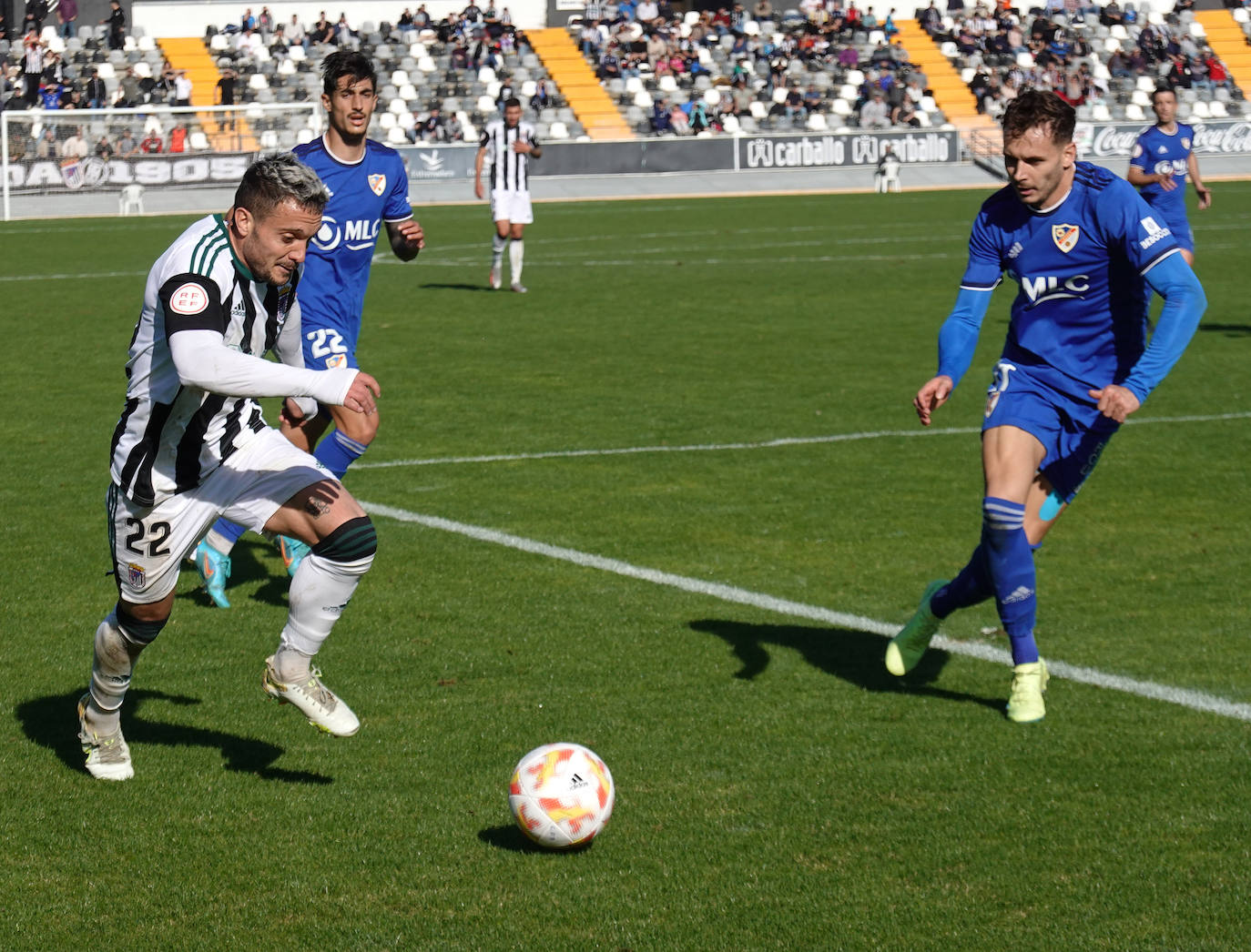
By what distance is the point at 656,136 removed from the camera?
42469mm

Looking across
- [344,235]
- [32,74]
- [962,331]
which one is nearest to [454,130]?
[32,74]

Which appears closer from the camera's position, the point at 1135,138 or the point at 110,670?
the point at 110,670

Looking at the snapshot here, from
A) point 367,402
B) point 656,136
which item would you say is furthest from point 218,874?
point 656,136

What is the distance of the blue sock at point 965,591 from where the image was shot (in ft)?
19.5

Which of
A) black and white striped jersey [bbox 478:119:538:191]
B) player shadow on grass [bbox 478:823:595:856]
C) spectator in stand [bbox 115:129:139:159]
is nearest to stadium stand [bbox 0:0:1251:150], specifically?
spectator in stand [bbox 115:129:139:159]

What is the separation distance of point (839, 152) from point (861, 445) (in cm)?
3298

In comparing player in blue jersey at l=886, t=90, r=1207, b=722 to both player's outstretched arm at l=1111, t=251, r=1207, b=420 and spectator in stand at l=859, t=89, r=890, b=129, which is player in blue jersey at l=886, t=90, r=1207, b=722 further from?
spectator in stand at l=859, t=89, r=890, b=129

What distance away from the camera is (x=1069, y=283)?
5801 millimetres

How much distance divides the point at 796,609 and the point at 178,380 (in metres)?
3.17

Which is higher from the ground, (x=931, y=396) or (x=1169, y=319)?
(x=1169, y=319)

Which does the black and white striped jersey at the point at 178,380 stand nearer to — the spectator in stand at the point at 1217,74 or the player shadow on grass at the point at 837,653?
the player shadow on grass at the point at 837,653

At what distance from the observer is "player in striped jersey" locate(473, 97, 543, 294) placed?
19.6 meters

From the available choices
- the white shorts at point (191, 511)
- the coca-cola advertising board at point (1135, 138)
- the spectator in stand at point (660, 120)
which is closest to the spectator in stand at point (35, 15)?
the spectator in stand at point (660, 120)

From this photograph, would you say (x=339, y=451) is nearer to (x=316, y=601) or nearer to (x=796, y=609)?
(x=796, y=609)
